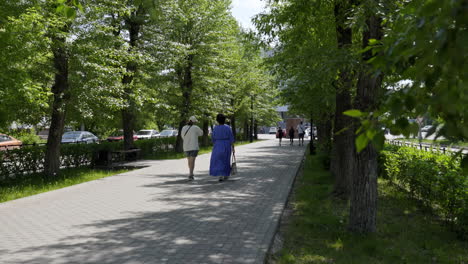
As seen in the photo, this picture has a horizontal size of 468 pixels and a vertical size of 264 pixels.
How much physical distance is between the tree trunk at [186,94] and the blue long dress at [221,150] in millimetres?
13652

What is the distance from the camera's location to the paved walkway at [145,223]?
5.09 meters

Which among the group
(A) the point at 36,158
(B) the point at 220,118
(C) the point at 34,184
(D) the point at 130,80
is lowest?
(C) the point at 34,184

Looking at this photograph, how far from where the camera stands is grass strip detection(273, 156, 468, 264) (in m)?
5.00

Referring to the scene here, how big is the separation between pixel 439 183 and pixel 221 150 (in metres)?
6.20

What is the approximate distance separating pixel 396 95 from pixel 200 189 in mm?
8896

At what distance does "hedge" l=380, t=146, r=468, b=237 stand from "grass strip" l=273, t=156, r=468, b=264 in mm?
267

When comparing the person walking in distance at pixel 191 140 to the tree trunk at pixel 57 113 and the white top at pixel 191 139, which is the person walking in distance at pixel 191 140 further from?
the tree trunk at pixel 57 113

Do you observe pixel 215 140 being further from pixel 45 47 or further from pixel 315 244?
pixel 315 244

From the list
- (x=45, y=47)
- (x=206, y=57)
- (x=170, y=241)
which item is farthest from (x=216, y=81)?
(x=170, y=241)

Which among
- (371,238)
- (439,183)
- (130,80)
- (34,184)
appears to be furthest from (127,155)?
(371,238)

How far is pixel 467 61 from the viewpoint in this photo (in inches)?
66.5

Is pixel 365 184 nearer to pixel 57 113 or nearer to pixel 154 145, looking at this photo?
pixel 57 113

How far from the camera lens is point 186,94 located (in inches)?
1027

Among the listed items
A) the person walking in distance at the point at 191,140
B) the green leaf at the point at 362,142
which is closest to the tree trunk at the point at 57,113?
the person walking in distance at the point at 191,140
